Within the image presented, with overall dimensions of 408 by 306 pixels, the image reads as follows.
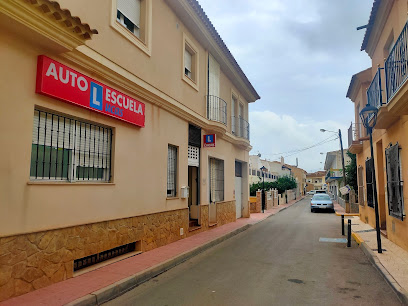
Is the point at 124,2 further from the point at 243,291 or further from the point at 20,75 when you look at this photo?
the point at 243,291

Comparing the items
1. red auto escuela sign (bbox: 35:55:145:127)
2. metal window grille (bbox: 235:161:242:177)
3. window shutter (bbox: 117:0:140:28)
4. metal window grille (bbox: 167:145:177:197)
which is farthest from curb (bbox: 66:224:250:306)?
metal window grille (bbox: 235:161:242:177)

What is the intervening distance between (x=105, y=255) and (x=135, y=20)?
6.13 metres

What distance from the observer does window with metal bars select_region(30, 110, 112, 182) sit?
541 centimetres

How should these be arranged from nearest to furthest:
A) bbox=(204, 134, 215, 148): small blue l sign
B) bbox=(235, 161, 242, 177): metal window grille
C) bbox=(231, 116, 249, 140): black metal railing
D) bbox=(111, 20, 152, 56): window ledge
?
bbox=(111, 20, 152, 56): window ledge, bbox=(204, 134, 215, 148): small blue l sign, bbox=(231, 116, 249, 140): black metal railing, bbox=(235, 161, 242, 177): metal window grille

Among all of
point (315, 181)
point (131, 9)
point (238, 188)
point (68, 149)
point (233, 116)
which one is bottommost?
point (238, 188)

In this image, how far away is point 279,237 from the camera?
11.9 meters

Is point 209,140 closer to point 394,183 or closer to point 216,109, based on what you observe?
point 216,109

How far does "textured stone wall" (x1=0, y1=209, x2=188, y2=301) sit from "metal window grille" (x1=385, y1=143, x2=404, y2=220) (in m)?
7.03

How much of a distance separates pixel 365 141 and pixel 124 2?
1195 cm

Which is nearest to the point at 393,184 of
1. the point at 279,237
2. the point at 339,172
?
the point at 279,237

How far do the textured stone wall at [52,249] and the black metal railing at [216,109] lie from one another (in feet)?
20.5

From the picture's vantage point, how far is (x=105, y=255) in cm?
696

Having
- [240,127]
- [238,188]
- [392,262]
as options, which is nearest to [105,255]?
[392,262]

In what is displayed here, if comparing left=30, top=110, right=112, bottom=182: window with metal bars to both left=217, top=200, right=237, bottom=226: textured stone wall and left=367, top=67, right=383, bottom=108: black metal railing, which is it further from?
left=367, top=67, right=383, bottom=108: black metal railing
